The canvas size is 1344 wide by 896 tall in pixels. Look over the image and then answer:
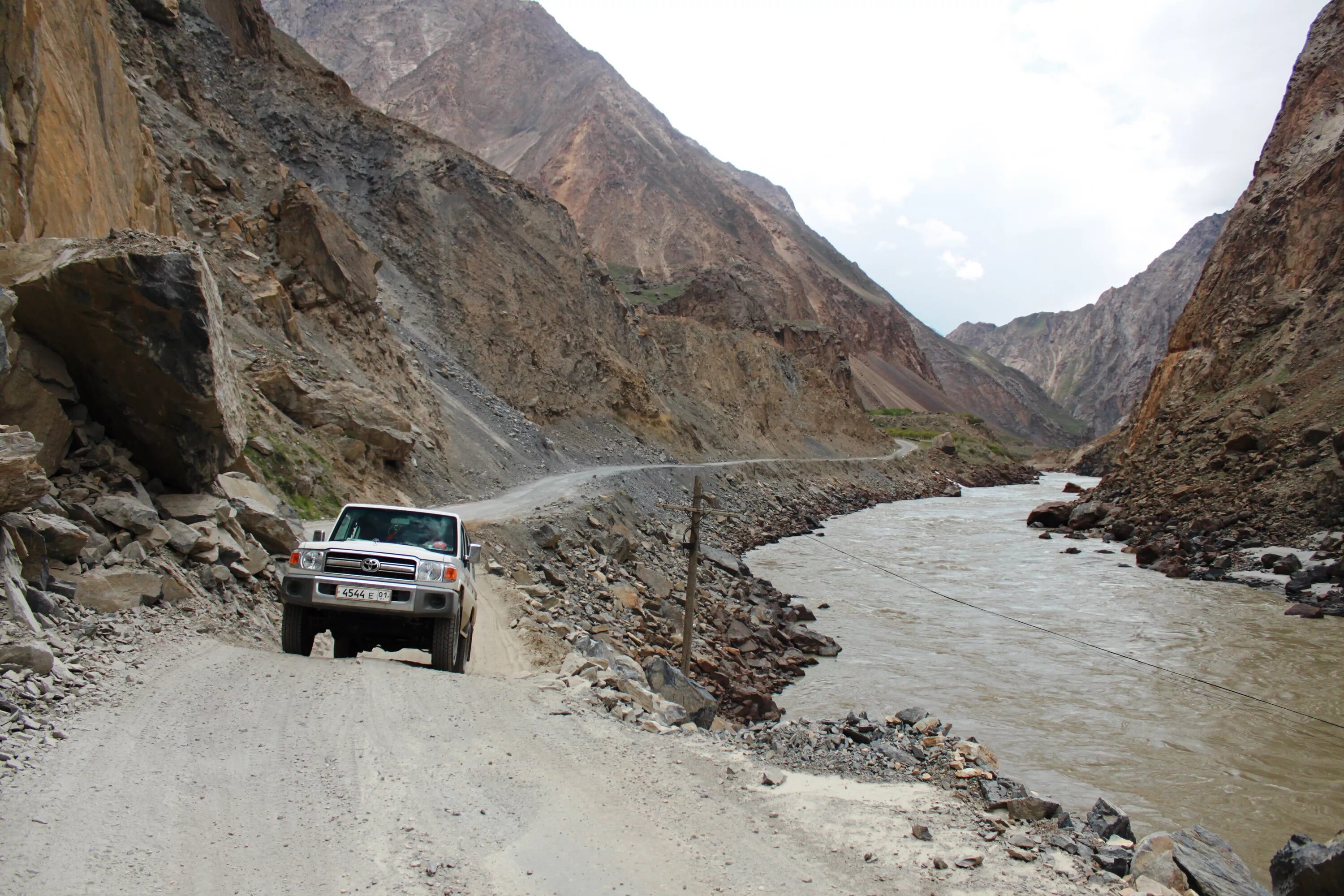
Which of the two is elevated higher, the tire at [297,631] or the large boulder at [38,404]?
the large boulder at [38,404]

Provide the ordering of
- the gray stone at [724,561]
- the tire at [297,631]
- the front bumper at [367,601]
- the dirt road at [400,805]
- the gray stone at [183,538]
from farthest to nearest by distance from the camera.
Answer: the gray stone at [724,561], the gray stone at [183,538], the tire at [297,631], the front bumper at [367,601], the dirt road at [400,805]

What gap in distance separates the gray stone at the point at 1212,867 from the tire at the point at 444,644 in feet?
19.1

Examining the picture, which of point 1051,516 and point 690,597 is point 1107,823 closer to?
point 690,597

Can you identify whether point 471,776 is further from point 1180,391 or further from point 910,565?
point 1180,391

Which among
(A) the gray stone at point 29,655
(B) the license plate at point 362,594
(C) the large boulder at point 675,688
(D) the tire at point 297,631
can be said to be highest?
(B) the license plate at point 362,594

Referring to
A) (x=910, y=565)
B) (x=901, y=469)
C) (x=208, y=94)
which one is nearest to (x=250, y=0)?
(x=208, y=94)

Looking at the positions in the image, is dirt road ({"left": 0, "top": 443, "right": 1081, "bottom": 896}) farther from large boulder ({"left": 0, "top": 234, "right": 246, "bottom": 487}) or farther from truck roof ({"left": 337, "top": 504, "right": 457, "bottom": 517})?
large boulder ({"left": 0, "top": 234, "right": 246, "bottom": 487})

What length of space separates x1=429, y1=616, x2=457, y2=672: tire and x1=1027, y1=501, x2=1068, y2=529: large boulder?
131 feet

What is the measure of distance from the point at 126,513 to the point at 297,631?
2030mm

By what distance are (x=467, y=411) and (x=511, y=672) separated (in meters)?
23.5

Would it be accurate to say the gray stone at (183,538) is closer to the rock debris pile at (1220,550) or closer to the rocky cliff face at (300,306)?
the rocky cliff face at (300,306)

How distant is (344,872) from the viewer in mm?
3906

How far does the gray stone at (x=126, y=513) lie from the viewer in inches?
304

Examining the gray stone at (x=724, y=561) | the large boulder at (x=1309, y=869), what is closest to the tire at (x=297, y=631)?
the large boulder at (x=1309, y=869)
